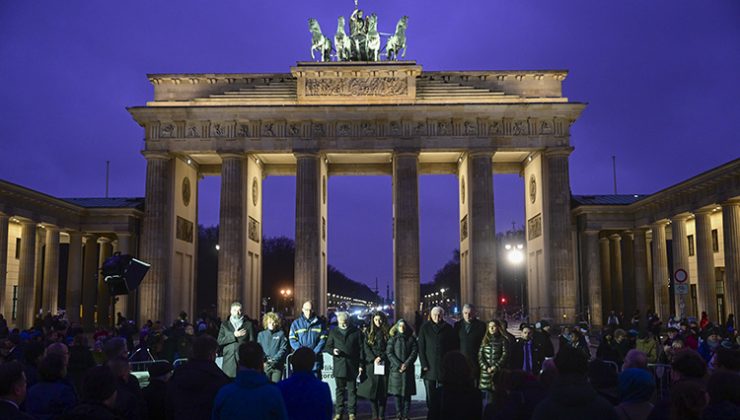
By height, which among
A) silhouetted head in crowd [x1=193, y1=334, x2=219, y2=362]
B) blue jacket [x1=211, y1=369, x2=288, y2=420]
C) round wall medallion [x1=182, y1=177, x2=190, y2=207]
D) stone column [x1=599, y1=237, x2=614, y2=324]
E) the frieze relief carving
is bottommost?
blue jacket [x1=211, y1=369, x2=288, y2=420]

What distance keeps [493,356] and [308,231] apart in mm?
28147

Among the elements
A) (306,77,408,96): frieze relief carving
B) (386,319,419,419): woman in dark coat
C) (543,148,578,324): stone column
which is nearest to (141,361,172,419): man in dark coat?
(386,319,419,419): woman in dark coat

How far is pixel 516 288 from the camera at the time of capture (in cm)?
9706

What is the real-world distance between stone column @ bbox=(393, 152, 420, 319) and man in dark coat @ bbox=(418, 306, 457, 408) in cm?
2598

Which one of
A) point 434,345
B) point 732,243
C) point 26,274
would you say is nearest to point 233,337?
point 434,345

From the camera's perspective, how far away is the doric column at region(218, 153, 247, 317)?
39688 mm

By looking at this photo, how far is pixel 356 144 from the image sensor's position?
134ft

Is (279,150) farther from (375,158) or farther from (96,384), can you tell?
(96,384)

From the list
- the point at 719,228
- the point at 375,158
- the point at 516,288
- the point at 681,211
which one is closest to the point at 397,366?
the point at 681,211

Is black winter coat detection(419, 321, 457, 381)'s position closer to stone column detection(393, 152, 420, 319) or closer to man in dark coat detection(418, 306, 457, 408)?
man in dark coat detection(418, 306, 457, 408)

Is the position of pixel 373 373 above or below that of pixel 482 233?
below

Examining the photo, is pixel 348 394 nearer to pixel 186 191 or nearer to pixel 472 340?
pixel 472 340

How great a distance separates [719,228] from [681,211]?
7543 millimetres

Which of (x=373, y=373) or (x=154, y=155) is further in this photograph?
(x=154, y=155)
